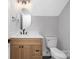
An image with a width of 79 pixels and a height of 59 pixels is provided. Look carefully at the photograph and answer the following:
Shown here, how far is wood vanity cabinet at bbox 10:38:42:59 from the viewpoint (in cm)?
298

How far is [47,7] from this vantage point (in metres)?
3.71

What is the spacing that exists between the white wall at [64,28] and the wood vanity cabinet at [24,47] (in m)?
0.94

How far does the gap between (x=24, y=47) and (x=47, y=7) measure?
1.45 meters

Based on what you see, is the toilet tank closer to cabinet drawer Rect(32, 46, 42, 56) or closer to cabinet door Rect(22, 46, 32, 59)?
cabinet drawer Rect(32, 46, 42, 56)

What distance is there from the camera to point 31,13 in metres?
3.79

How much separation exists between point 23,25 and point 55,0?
3.87ft

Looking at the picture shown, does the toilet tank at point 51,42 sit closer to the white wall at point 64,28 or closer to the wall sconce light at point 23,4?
the white wall at point 64,28

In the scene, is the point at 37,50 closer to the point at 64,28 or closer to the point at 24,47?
the point at 24,47

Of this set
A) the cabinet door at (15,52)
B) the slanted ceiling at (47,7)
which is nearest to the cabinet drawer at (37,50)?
the cabinet door at (15,52)

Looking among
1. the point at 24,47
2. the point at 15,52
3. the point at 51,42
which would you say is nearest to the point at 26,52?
the point at 24,47

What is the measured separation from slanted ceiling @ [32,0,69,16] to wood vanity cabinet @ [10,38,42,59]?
1.12 meters

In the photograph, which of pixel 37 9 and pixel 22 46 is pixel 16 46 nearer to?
pixel 22 46
